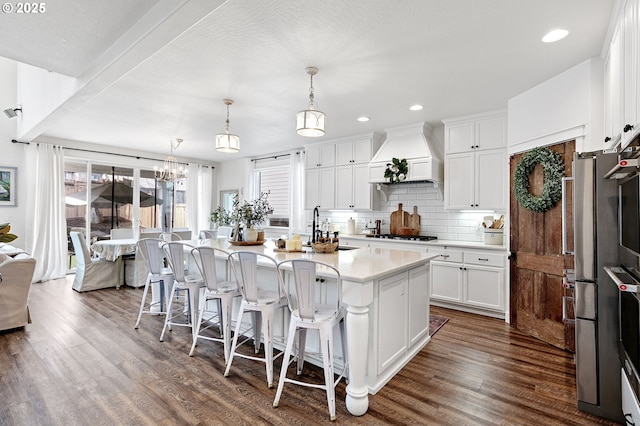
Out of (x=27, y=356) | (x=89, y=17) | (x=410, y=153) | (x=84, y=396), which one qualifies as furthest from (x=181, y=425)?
(x=410, y=153)

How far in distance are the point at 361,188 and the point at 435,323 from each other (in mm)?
2521

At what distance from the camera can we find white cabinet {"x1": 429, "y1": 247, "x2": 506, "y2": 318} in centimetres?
394

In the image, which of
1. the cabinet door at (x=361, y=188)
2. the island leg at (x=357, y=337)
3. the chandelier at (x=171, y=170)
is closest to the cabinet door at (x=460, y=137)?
the cabinet door at (x=361, y=188)

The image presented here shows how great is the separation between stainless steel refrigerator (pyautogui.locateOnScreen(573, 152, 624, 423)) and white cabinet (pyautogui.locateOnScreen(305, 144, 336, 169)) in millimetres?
4083

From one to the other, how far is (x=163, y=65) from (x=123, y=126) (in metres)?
2.70

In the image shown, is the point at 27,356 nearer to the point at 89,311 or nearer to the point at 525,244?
the point at 89,311

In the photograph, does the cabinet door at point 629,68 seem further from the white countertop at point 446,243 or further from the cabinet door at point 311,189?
the cabinet door at point 311,189

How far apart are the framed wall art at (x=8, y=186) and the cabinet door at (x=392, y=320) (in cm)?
677

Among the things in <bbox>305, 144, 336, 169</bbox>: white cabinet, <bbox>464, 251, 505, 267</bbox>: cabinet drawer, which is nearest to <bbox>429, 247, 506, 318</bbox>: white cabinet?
<bbox>464, 251, 505, 267</bbox>: cabinet drawer

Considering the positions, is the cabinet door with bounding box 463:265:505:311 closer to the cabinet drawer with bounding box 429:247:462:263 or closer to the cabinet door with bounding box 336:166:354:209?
the cabinet drawer with bounding box 429:247:462:263

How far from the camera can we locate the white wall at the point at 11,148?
5.27 m

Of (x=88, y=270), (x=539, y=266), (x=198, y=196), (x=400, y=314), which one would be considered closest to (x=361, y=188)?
(x=539, y=266)

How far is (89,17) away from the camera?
2.28m

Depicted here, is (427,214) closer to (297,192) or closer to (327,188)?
(327,188)
